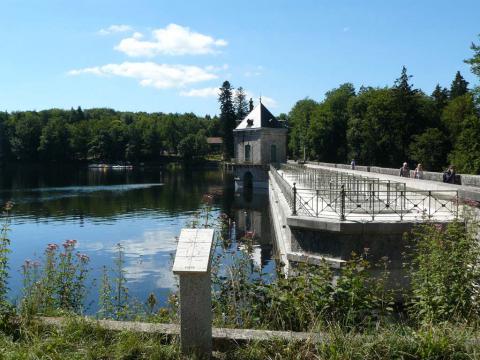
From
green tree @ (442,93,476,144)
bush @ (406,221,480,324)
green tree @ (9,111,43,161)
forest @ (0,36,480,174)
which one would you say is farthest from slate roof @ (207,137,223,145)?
bush @ (406,221,480,324)

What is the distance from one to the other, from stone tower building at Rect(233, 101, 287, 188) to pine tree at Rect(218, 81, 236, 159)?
21439 millimetres

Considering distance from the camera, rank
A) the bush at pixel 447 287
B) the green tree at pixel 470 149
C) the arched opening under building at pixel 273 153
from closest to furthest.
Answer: the bush at pixel 447 287
the green tree at pixel 470 149
the arched opening under building at pixel 273 153

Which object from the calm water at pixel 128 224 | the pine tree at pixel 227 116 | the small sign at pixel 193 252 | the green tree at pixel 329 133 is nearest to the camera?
the small sign at pixel 193 252

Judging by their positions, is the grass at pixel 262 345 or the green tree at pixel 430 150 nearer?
the grass at pixel 262 345

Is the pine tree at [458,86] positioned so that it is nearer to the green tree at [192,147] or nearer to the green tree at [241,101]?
the green tree at [241,101]

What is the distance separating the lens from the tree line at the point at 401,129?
36.2 metres

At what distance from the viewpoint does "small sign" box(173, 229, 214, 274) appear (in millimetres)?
4414

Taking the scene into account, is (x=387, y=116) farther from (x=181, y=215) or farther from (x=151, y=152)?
(x=151, y=152)

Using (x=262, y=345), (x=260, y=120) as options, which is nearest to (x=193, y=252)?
(x=262, y=345)

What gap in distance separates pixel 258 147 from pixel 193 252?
53261 millimetres

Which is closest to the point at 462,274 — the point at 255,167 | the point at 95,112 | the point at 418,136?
the point at 418,136

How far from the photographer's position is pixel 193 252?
4.63 meters

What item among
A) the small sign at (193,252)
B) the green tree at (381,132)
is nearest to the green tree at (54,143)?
the green tree at (381,132)

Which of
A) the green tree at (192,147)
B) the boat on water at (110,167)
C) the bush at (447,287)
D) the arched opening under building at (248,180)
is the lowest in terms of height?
the arched opening under building at (248,180)
